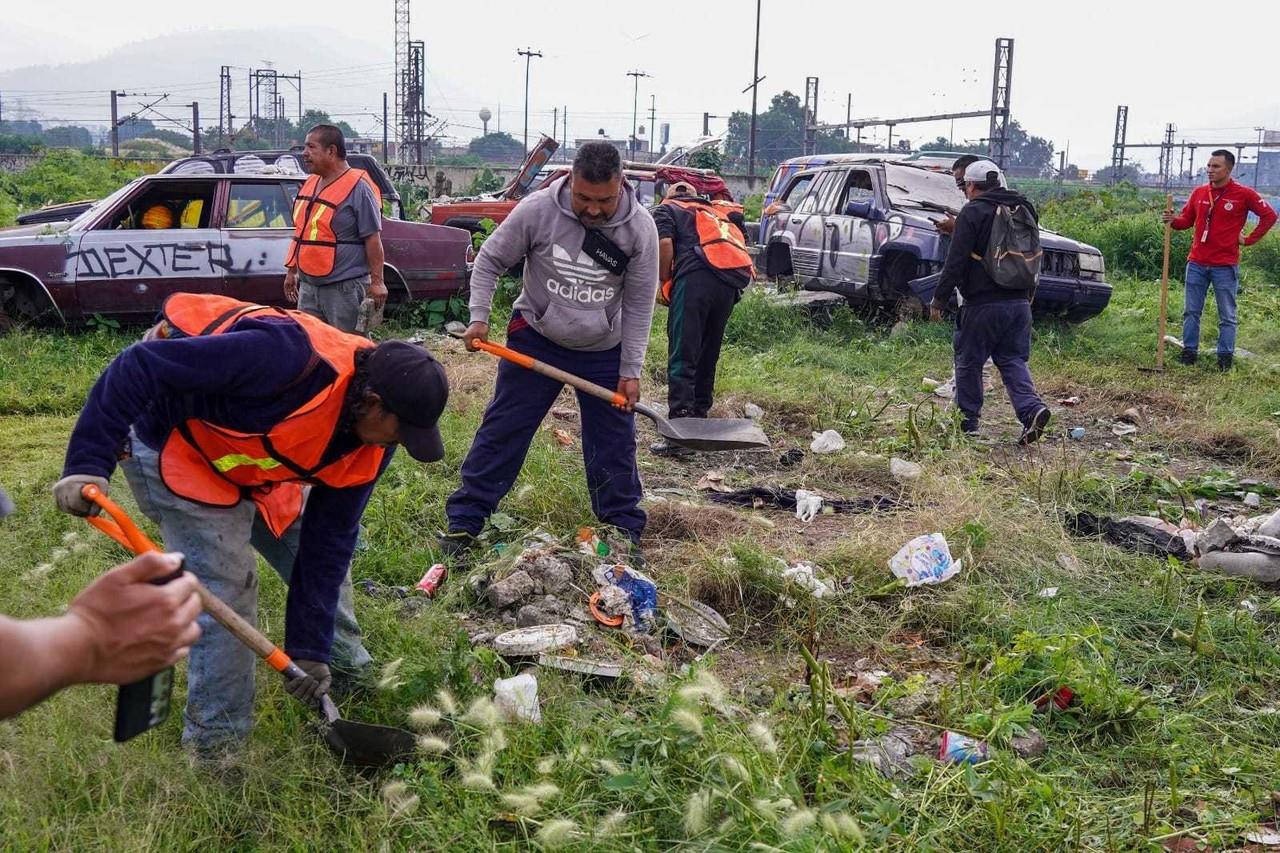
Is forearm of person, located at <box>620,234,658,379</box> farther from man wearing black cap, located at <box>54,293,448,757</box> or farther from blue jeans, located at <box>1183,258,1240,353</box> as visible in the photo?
blue jeans, located at <box>1183,258,1240,353</box>

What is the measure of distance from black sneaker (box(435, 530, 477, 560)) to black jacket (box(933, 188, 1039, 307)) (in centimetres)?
368

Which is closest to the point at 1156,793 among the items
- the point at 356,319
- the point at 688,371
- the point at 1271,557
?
the point at 1271,557

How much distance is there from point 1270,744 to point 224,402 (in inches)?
119

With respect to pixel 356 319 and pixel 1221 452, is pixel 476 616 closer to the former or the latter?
pixel 356 319

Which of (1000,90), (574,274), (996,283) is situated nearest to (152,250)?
(574,274)

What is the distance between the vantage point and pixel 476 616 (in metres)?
3.96

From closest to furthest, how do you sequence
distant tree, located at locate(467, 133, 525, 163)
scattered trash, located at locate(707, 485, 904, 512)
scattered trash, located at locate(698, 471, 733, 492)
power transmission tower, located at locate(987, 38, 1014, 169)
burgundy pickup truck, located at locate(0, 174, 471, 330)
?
scattered trash, located at locate(707, 485, 904, 512) → scattered trash, located at locate(698, 471, 733, 492) → burgundy pickup truck, located at locate(0, 174, 471, 330) → power transmission tower, located at locate(987, 38, 1014, 169) → distant tree, located at locate(467, 133, 525, 163)

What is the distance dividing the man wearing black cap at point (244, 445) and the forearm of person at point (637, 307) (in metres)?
1.76

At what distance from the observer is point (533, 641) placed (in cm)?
353

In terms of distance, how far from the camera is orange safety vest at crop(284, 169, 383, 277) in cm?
661

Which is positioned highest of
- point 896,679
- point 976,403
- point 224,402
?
point 224,402

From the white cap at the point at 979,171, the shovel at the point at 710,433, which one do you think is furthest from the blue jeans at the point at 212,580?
the white cap at the point at 979,171

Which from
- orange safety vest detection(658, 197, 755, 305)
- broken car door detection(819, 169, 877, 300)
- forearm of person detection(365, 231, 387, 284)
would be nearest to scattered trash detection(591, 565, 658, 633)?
orange safety vest detection(658, 197, 755, 305)

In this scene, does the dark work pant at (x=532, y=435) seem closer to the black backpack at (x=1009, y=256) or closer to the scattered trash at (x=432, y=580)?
the scattered trash at (x=432, y=580)
